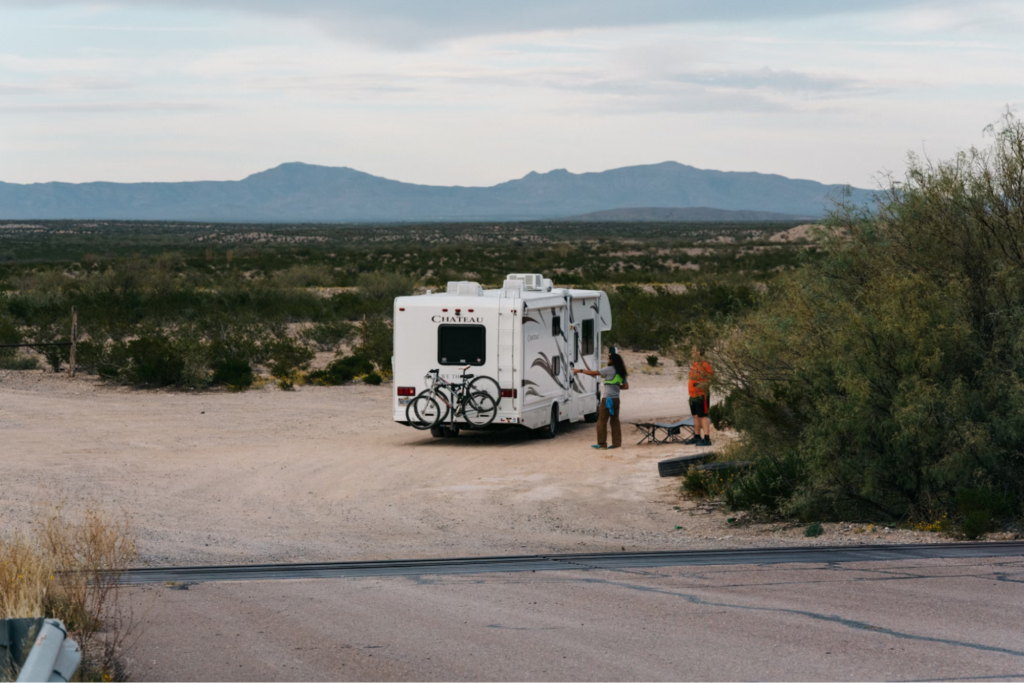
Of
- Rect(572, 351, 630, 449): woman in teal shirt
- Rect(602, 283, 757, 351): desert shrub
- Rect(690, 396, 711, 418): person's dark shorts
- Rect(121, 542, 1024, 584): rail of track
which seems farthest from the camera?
Rect(602, 283, 757, 351): desert shrub

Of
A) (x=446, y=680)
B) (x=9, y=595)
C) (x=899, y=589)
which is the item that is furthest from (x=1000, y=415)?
(x=9, y=595)

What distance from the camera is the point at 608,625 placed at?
6602 mm

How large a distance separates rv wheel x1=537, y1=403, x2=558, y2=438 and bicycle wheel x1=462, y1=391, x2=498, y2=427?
1476mm

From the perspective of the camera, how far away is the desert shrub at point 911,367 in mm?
9414

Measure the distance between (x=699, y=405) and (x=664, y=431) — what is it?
1756 mm

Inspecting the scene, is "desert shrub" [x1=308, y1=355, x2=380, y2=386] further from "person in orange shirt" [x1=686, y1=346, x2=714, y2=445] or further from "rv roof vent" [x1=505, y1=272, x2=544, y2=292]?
"person in orange shirt" [x1=686, y1=346, x2=714, y2=445]

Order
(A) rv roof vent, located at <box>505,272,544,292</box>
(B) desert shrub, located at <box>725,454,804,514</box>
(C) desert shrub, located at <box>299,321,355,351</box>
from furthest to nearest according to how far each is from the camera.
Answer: (C) desert shrub, located at <box>299,321,355,351</box> → (A) rv roof vent, located at <box>505,272,544,292</box> → (B) desert shrub, located at <box>725,454,804,514</box>

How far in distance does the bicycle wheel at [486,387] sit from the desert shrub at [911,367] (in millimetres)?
4934

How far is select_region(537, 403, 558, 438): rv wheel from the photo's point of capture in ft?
55.0

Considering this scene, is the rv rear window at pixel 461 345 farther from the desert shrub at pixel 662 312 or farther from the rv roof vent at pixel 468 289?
the desert shrub at pixel 662 312

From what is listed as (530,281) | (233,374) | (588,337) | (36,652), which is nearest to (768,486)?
(530,281)

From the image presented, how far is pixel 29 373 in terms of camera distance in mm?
23312

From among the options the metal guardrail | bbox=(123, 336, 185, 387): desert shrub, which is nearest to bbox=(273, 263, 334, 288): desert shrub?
bbox=(123, 336, 185, 387): desert shrub

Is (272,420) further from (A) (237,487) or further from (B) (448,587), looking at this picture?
(B) (448,587)
